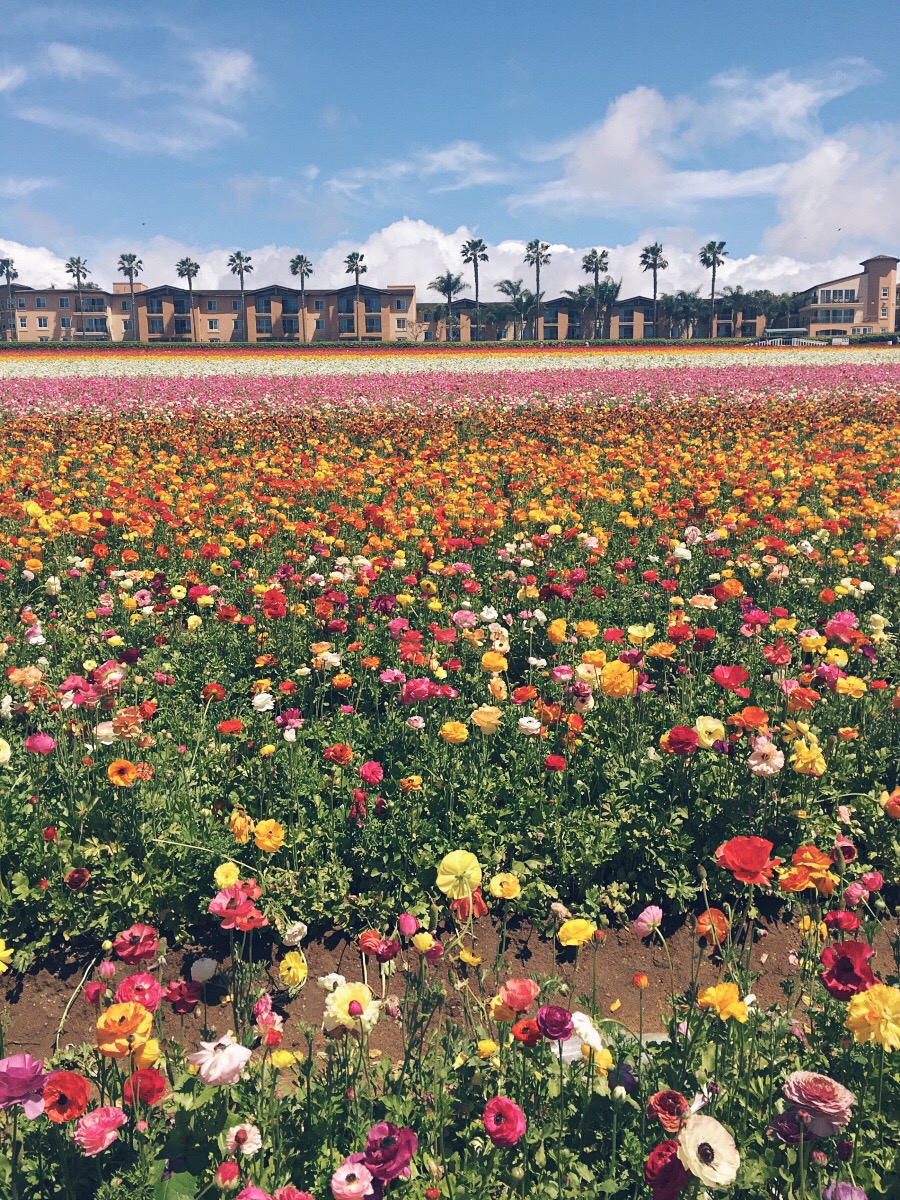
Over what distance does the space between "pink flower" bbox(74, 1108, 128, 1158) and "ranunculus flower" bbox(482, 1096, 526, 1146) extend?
33.9 inches

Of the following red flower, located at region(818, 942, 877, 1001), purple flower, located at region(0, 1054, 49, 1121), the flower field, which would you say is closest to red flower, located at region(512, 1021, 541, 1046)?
the flower field

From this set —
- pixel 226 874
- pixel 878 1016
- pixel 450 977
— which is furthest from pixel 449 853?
pixel 878 1016

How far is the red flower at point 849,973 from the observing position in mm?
1971

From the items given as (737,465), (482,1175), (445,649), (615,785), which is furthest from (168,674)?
(737,465)

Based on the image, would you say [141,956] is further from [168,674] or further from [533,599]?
[533,599]

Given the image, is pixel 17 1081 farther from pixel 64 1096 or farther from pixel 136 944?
pixel 136 944

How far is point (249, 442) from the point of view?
12.5 m

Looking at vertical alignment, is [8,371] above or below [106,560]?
above

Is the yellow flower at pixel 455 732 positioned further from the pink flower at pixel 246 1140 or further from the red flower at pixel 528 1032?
the pink flower at pixel 246 1140

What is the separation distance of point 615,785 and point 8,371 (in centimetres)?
3127

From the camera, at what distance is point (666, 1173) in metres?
1.73

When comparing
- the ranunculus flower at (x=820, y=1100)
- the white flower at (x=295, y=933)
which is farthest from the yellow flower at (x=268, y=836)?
the ranunculus flower at (x=820, y=1100)

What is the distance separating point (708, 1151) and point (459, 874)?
898mm

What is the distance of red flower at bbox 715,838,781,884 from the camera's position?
2.17 metres
